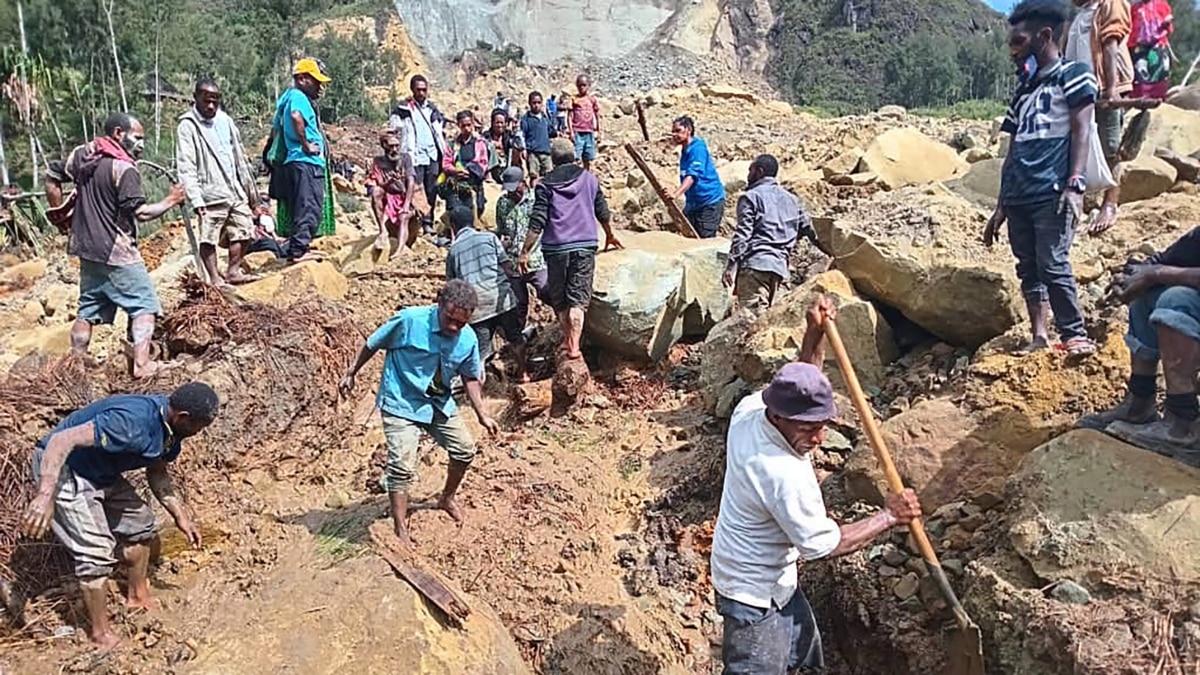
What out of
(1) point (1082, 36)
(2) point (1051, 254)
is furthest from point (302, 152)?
(1) point (1082, 36)

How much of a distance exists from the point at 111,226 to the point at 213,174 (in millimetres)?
1319

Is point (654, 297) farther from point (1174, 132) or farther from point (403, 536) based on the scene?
point (1174, 132)

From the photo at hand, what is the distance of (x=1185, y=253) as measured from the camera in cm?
319

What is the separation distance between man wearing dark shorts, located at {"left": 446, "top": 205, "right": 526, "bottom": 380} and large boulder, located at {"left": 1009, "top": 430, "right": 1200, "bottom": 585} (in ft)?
12.4

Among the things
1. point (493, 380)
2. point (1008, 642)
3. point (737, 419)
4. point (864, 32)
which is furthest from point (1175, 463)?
point (864, 32)

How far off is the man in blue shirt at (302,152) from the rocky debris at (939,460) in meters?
4.64

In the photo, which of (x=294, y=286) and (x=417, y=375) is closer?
(x=417, y=375)

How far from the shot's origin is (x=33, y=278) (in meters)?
11.8

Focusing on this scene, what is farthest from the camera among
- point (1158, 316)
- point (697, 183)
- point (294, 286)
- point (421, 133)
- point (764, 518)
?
point (421, 133)

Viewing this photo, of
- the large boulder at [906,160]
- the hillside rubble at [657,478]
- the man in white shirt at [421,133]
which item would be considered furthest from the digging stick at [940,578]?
the large boulder at [906,160]

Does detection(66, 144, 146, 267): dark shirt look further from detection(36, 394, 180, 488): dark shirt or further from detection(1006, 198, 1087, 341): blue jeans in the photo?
detection(1006, 198, 1087, 341): blue jeans

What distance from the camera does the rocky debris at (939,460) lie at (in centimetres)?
381

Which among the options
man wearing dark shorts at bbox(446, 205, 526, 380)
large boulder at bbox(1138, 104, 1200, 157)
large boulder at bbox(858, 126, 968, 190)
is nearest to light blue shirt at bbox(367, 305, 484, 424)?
man wearing dark shorts at bbox(446, 205, 526, 380)

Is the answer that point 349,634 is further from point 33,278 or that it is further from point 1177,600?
point 33,278
